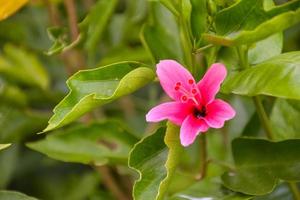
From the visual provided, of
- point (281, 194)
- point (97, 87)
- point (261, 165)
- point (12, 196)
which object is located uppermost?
point (97, 87)

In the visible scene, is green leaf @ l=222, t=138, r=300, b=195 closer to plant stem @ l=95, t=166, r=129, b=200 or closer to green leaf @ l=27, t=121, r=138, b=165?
green leaf @ l=27, t=121, r=138, b=165

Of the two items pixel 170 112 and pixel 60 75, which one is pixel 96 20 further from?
pixel 60 75

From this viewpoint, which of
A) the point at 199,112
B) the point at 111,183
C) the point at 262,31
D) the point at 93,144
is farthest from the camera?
the point at 111,183

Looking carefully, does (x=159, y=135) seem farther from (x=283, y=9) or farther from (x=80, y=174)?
(x=80, y=174)

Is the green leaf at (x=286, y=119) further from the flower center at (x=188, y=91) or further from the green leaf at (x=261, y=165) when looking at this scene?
the flower center at (x=188, y=91)

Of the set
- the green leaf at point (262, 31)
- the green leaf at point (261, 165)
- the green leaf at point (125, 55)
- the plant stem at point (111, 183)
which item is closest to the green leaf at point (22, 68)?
the green leaf at point (125, 55)

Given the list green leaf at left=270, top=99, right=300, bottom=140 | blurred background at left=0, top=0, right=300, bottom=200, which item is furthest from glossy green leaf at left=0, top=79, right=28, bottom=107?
green leaf at left=270, top=99, right=300, bottom=140

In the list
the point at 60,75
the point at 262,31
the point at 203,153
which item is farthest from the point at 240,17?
the point at 60,75
